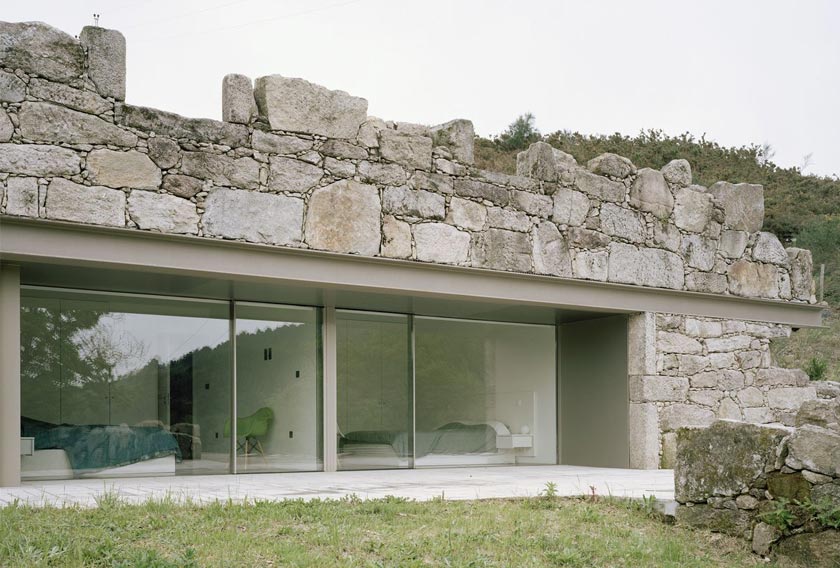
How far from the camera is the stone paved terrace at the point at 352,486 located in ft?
22.0

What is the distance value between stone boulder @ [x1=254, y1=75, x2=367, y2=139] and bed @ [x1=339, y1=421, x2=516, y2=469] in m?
3.70

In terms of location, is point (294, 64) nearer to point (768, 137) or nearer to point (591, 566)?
point (591, 566)

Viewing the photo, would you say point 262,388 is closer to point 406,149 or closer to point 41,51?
point 406,149

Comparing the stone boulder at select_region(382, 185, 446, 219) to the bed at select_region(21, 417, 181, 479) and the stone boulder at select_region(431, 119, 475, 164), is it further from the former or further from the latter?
the bed at select_region(21, 417, 181, 479)

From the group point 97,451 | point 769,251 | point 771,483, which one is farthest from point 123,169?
point 769,251

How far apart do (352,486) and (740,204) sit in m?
7.32

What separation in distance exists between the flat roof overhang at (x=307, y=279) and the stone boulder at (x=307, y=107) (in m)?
1.28

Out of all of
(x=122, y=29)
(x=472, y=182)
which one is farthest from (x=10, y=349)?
(x=472, y=182)

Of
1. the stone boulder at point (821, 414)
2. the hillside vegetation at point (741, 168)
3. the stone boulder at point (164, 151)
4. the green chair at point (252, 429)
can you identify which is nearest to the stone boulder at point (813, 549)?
the stone boulder at point (821, 414)

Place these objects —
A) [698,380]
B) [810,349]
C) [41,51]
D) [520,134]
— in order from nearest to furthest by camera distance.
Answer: [41,51] → [698,380] → [810,349] → [520,134]

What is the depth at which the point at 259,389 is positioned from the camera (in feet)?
33.8

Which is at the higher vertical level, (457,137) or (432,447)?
(457,137)

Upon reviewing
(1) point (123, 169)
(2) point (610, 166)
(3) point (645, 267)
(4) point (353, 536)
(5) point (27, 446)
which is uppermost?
(2) point (610, 166)

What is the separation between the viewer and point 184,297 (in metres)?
10.1
